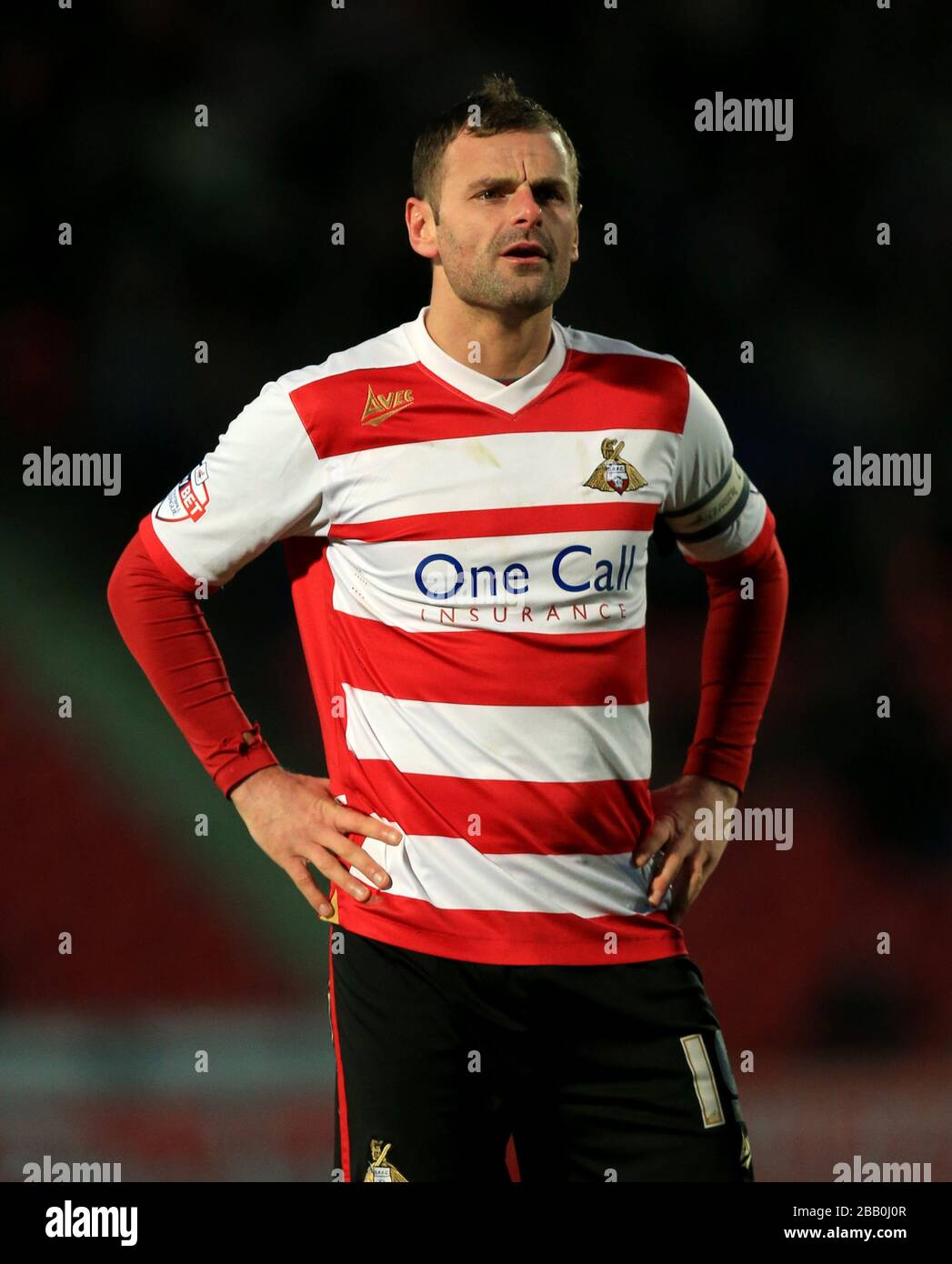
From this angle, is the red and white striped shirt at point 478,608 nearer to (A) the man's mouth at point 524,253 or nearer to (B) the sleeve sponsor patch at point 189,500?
(B) the sleeve sponsor patch at point 189,500

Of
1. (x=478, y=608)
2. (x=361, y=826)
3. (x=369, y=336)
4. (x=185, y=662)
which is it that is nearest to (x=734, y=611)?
(x=478, y=608)


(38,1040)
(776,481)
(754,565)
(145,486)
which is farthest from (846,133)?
(38,1040)

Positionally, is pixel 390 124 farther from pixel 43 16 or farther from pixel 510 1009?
pixel 510 1009

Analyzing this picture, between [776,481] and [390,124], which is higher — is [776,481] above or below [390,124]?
below

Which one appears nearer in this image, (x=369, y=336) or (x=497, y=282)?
(x=497, y=282)

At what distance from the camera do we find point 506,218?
195cm

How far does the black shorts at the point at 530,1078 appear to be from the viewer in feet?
6.03

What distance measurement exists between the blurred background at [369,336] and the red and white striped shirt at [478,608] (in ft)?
6.93

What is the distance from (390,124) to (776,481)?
1425mm

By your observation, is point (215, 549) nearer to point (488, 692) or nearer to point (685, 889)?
point (488, 692)

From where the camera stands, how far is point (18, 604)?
409 cm

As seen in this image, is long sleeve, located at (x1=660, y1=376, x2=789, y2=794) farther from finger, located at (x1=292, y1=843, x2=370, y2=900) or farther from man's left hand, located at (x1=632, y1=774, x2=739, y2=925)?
finger, located at (x1=292, y1=843, x2=370, y2=900)

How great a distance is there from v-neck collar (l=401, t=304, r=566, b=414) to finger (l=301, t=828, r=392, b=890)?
581mm

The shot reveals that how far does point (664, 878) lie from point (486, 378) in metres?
0.68
